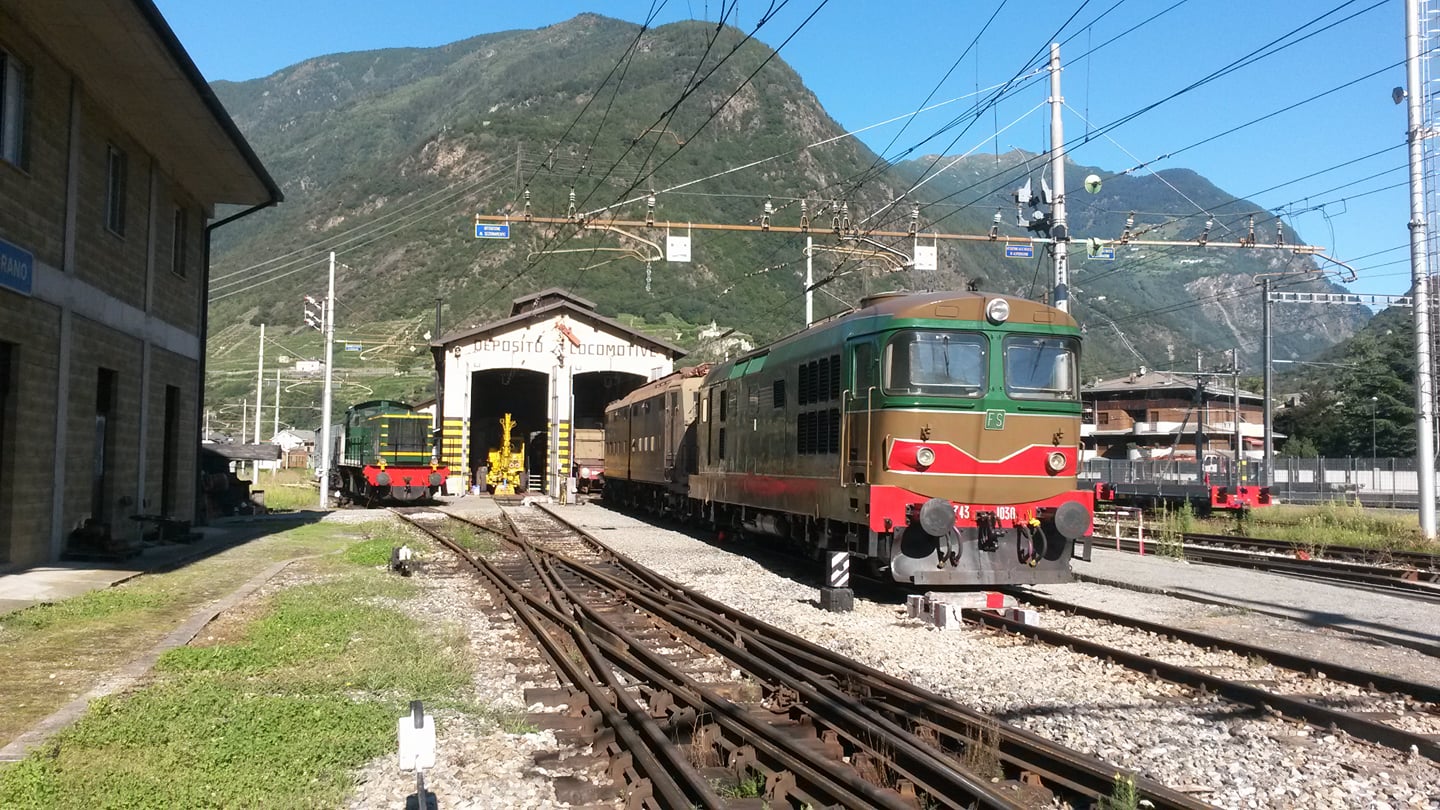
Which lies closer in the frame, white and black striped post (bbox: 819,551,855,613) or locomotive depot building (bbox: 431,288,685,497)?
white and black striped post (bbox: 819,551,855,613)

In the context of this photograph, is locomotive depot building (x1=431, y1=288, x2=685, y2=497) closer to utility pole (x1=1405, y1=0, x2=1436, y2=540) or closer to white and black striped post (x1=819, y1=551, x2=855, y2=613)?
utility pole (x1=1405, y1=0, x2=1436, y2=540)

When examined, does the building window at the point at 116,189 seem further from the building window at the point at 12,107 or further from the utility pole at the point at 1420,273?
the utility pole at the point at 1420,273

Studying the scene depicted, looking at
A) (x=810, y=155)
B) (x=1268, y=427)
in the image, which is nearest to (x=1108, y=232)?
(x=810, y=155)

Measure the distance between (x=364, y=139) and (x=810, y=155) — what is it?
11749cm

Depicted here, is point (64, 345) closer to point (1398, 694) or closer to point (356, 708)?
point (356, 708)

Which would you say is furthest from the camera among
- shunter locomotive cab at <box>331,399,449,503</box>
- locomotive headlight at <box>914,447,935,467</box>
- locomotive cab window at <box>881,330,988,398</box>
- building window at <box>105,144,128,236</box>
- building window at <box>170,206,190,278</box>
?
shunter locomotive cab at <box>331,399,449,503</box>

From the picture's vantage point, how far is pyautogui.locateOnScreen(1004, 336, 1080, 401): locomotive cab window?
41.4 feet

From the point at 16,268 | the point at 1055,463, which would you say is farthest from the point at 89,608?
the point at 1055,463

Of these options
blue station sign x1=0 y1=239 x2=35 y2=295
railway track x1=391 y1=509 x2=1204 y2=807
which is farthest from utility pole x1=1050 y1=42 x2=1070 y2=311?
blue station sign x1=0 y1=239 x2=35 y2=295

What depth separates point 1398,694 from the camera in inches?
323

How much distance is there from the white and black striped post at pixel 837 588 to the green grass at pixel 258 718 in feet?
13.5

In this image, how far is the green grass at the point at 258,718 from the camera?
5.44 m

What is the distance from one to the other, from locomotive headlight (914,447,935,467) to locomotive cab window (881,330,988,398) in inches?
27.3

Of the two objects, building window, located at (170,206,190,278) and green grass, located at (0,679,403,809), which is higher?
building window, located at (170,206,190,278)
